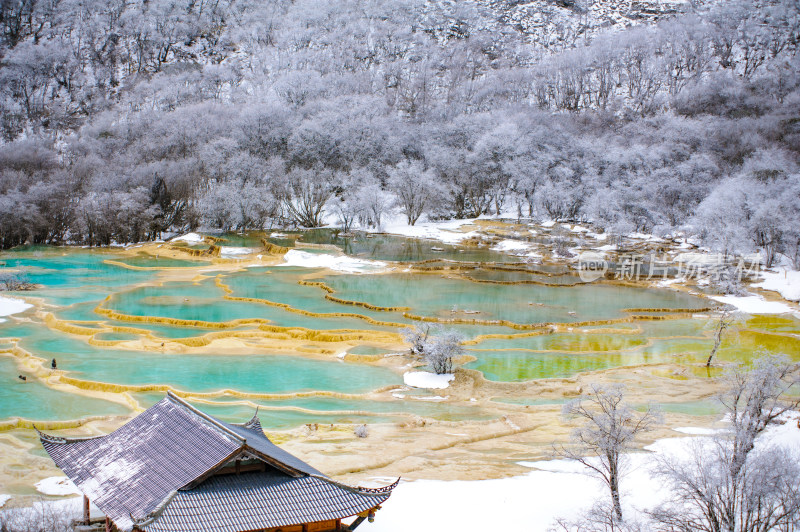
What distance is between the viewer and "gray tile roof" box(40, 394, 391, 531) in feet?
37.3

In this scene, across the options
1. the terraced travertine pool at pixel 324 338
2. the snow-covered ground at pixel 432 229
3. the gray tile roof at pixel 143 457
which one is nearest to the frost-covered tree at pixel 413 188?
the snow-covered ground at pixel 432 229

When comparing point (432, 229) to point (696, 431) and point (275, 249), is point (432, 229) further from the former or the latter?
point (696, 431)

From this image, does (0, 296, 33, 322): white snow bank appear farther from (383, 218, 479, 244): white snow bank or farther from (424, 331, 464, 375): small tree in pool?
(383, 218, 479, 244): white snow bank

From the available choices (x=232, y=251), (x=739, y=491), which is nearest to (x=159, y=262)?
(x=232, y=251)

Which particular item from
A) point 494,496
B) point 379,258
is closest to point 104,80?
point 379,258

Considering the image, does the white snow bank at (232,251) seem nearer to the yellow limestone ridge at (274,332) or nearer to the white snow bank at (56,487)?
the yellow limestone ridge at (274,332)

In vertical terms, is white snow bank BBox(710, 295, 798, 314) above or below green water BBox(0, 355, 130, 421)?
above

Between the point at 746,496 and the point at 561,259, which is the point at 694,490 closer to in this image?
the point at 746,496

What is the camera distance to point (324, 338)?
30734mm

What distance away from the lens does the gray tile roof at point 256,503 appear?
11.0m

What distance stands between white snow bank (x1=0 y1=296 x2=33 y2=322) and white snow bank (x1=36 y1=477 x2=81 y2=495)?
21.6 m

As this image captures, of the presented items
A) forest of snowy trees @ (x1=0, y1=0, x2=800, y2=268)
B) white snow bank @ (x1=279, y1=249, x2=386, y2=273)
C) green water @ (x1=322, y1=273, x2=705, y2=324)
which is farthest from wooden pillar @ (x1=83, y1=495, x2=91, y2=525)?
forest of snowy trees @ (x1=0, y1=0, x2=800, y2=268)

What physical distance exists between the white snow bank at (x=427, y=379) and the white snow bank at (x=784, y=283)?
2629cm

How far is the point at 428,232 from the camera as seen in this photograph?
67.5 meters
